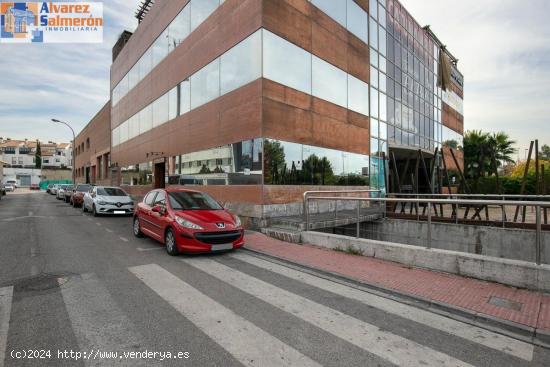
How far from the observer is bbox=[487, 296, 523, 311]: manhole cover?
426 centimetres

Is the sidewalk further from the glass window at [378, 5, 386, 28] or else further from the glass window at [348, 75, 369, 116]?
the glass window at [378, 5, 386, 28]

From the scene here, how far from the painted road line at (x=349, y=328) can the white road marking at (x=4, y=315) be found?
2.88 metres

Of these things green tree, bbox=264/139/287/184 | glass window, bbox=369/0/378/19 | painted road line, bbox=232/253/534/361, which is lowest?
painted road line, bbox=232/253/534/361

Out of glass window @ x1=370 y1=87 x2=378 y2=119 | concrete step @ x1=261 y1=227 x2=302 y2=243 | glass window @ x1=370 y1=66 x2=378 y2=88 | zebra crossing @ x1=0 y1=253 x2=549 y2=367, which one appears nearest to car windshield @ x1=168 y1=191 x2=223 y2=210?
concrete step @ x1=261 y1=227 x2=302 y2=243

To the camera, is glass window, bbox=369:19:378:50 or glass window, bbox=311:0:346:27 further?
glass window, bbox=369:19:378:50

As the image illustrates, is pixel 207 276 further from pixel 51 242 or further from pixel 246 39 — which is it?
pixel 246 39

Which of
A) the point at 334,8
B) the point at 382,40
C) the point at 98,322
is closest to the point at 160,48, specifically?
the point at 334,8

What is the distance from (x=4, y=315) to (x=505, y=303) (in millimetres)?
6810

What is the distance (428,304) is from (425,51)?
2756cm

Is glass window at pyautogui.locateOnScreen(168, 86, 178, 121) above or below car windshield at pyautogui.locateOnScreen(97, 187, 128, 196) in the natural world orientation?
above

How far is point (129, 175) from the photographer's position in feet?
87.6

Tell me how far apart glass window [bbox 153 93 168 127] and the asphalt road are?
15055 mm

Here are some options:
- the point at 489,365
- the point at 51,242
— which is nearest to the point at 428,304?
the point at 489,365

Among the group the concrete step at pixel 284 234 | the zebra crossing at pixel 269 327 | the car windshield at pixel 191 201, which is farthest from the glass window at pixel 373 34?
the zebra crossing at pixel 269 327
